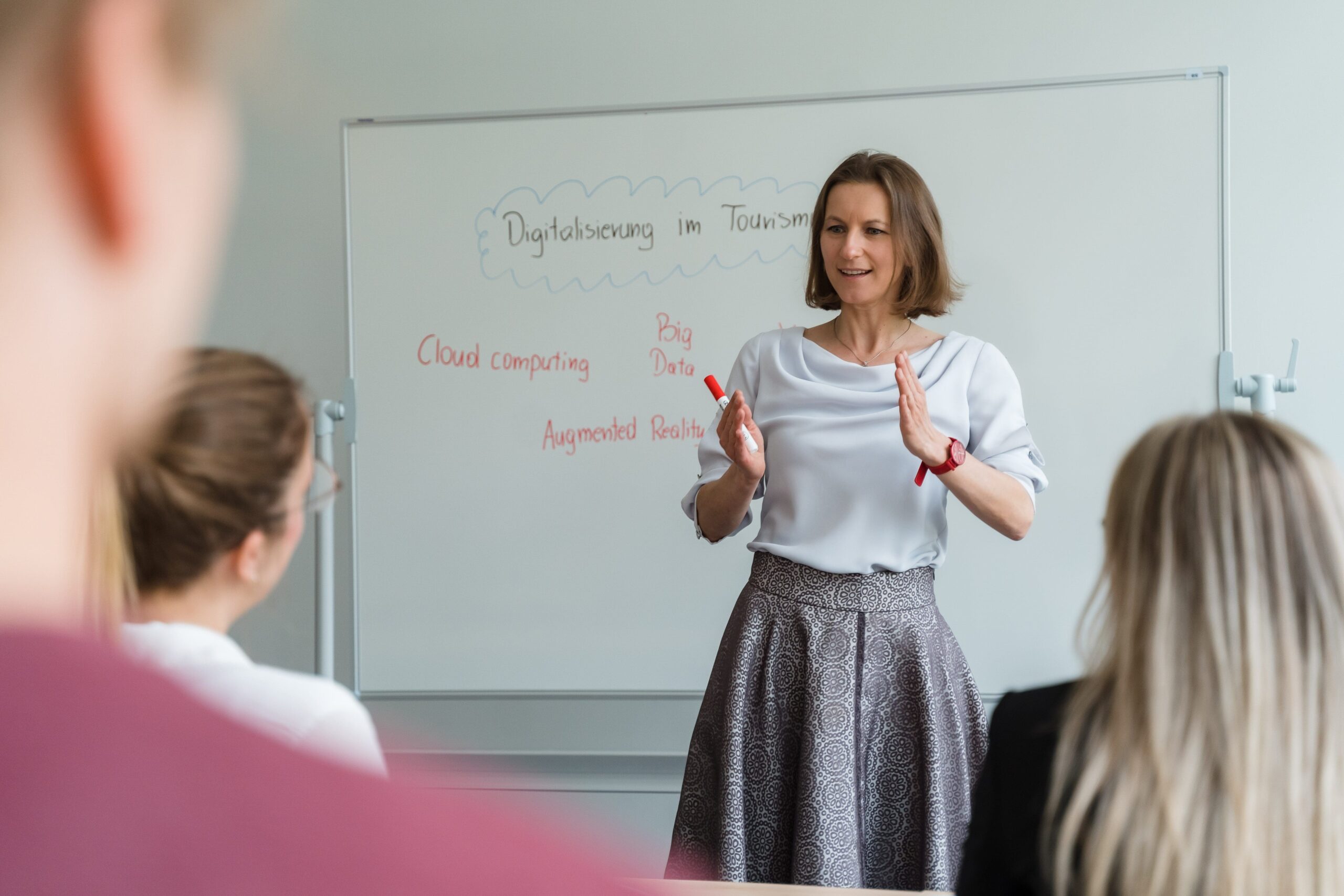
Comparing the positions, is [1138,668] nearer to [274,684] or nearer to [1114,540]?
[1114,540]

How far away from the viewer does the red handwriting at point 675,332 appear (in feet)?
8.52

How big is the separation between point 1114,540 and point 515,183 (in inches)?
80.4

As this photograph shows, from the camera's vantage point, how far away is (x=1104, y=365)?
2.43 metres

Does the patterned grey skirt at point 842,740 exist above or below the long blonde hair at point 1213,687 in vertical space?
below

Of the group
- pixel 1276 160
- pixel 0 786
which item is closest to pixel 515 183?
pixel 1276 160

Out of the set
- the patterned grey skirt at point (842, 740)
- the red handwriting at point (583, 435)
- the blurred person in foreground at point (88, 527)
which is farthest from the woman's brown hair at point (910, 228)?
the blurred person in foreground at point (88, 527)

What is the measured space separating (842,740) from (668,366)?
1.19 metres

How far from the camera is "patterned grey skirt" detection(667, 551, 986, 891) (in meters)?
1.64

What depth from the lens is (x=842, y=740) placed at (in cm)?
165

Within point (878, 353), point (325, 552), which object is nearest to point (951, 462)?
point (878, 353)

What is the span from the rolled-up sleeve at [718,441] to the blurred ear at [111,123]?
5.65 ft

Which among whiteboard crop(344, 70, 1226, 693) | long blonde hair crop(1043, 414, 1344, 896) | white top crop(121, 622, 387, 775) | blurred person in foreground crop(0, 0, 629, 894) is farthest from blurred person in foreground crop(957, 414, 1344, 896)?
whiteboard crop(344, 70, 1226, 693)

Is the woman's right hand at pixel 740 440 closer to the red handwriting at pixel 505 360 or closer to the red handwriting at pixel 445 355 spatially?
the red handwriting at pixel 505 360

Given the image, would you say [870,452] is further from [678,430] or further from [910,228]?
[678,430]
